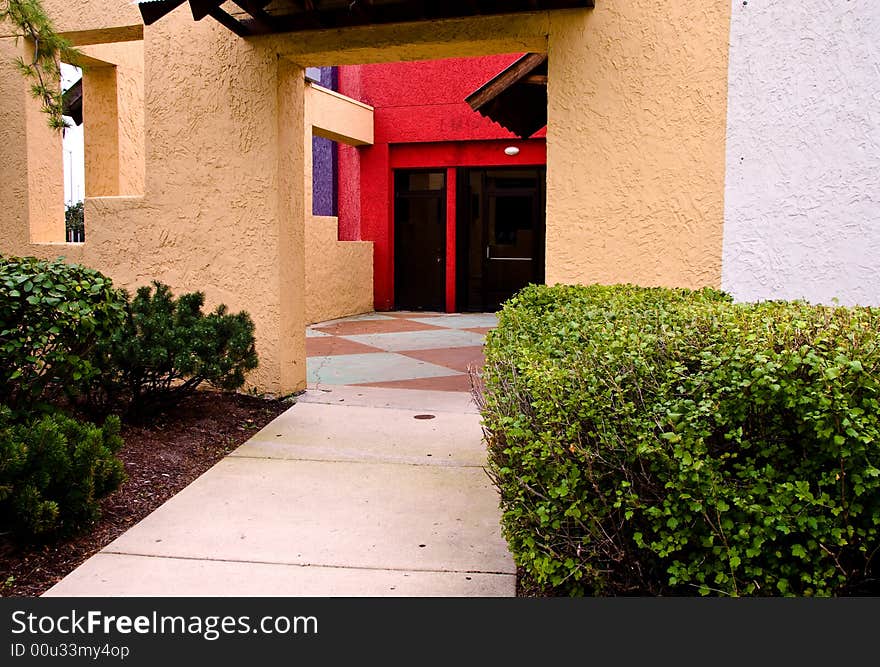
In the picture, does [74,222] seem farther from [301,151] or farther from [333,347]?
[301,151]

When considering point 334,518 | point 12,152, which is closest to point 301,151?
point 12,152

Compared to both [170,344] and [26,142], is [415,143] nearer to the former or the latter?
[26,142]

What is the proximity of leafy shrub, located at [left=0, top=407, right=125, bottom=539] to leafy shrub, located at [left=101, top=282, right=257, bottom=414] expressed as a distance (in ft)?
4.48

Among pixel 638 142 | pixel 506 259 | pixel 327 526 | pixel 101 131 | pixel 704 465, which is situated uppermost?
pixel 101 131

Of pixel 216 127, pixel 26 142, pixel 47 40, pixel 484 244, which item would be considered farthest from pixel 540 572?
pixel 484 244

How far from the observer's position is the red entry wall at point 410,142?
14.2 m

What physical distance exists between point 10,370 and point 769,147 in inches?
198

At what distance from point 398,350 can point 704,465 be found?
300 inches

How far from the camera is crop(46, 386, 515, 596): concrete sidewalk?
137 inches

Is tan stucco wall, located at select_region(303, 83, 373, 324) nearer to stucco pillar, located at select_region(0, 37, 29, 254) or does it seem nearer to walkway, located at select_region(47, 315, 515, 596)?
stucco pillar, located at select_region(0, 37, 29, 254)

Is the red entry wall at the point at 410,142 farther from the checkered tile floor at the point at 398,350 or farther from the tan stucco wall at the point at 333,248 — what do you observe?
the checkered tile floor at the point at 398,350

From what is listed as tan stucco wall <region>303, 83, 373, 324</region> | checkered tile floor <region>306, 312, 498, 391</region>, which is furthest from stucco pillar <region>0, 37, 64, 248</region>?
tan stucco wall <region>303, 83, 373, 324</region>

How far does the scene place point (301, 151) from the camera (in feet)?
23.5

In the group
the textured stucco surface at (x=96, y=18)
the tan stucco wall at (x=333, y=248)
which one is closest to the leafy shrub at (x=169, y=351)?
the textured stucco surface at (x=96, y=18)
